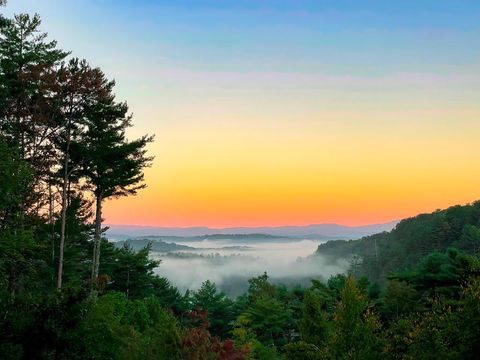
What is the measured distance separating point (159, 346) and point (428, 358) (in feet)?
36.8

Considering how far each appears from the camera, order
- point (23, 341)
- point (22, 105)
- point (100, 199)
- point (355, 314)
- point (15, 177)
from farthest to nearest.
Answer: point (100, 199)
point (22, 105)
point (355, 314)
point (15, 177)
point (23, 341)

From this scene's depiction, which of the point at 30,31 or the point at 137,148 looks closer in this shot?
the point at 30,31

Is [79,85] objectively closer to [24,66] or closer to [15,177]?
[24,66]

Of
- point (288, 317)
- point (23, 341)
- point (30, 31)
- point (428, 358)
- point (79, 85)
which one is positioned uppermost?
point (30, 31)

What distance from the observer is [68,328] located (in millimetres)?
14836

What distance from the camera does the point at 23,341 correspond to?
14.4 metres

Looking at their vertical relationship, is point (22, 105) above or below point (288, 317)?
above

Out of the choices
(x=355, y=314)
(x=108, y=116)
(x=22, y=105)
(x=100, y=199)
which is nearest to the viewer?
(x=355, y=314)

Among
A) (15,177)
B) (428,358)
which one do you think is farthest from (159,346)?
(428,358)

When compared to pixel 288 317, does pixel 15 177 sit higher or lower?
higher

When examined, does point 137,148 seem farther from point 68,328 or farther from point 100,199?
point 68,328

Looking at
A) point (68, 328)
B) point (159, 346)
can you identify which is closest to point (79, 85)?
point (68, 328)

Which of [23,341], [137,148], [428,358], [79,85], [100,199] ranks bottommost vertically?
[428,358]

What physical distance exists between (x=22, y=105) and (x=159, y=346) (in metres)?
17.1
